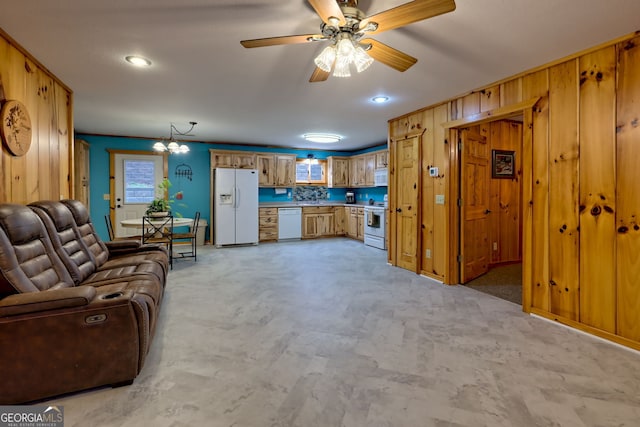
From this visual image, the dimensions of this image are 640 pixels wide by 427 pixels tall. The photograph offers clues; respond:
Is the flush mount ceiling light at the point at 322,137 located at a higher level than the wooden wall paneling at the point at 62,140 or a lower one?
higher

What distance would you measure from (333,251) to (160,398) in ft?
14.8

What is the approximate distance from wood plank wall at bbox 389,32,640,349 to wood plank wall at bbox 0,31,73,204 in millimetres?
4410

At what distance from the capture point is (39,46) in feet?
8.27

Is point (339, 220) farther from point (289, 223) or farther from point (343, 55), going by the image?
point (343, 55)

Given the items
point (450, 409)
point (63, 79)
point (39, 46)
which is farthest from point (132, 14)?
point (450, 409)

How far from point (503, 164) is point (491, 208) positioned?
2.45 feet

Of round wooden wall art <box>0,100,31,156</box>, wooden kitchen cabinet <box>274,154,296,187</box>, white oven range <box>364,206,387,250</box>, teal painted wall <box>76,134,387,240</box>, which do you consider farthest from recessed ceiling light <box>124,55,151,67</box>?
white oven range <box>364,206,387,250</box>

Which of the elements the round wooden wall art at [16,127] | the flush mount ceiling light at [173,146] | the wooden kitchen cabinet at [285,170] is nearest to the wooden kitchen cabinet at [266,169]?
the wooden kitchen cabinet at [285,170]

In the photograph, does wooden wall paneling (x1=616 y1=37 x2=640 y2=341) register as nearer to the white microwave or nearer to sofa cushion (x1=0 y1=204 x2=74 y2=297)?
sofa cushion (x1=0 y1=204 x2=74 y2=297)

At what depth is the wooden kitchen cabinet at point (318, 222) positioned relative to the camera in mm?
7547

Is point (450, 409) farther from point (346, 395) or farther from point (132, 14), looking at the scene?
point (132, 14)

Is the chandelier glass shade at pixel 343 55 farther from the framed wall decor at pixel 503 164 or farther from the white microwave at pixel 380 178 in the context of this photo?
the white microwave at pixel 380 178

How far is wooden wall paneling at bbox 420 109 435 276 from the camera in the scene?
4219mm

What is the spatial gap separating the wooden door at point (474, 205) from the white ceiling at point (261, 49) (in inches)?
35.3
